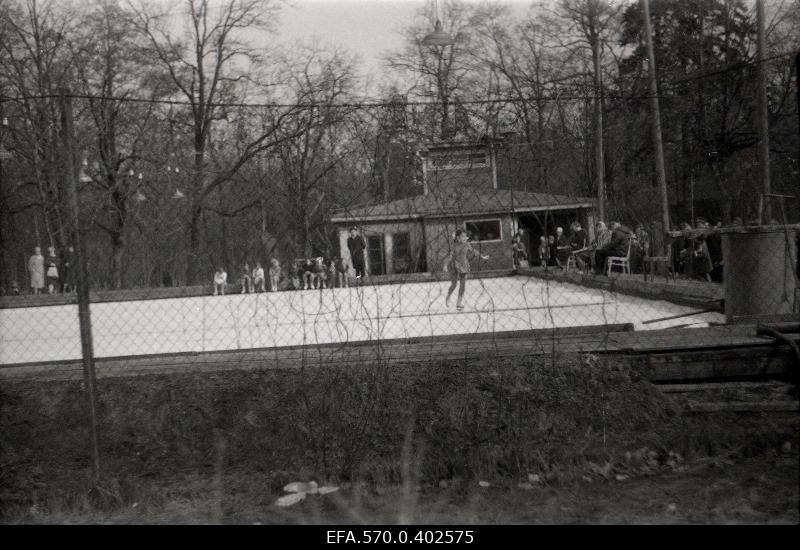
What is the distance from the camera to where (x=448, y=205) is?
6363 millimetres

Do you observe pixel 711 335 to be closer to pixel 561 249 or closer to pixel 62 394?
pixel 62 394

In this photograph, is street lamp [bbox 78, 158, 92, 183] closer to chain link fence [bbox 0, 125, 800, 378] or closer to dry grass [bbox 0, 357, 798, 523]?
chain link fence [bbox 0, 125, 800, 378]

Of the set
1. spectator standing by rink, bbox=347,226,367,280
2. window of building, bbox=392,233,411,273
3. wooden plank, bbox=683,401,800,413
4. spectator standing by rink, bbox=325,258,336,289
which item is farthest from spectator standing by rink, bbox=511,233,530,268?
wooden plank, bbox=683,401,800,413

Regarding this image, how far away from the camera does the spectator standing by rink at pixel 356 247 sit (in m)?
6.50

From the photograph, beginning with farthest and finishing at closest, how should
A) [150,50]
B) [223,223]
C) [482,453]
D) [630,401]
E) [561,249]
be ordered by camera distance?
[150,50] < [561,249] < [223,223] < [630,401] < [482,453]

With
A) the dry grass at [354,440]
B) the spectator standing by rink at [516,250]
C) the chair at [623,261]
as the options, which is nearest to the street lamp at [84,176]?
the spectator standing by rink at [516,250]

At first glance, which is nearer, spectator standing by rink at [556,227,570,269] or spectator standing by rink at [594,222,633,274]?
spectator standing by rink at [594,222,633,274]

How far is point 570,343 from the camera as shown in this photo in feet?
22.4

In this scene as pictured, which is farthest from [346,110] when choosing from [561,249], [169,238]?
[561,249]

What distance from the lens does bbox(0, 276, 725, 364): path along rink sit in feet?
29.7

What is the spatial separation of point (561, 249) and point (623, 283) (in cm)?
716

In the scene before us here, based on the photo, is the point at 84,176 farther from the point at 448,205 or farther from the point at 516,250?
the point at 448,205

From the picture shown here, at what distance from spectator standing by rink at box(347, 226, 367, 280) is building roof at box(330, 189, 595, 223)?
0.75ft

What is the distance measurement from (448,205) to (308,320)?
7.39 m
